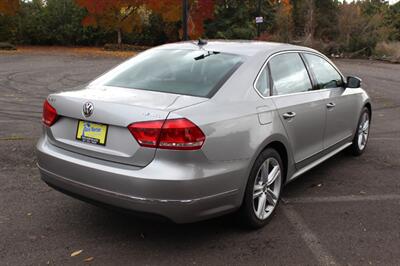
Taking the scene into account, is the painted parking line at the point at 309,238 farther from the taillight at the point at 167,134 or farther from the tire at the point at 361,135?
the tire at the point at 361,135

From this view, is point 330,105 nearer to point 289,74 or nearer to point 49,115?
point 289,74

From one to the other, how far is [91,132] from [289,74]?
2.10m

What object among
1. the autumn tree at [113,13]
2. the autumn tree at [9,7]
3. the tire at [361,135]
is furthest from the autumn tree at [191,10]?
the tire at [361,135]

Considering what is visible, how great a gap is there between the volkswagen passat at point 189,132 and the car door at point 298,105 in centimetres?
1

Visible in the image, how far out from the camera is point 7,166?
5605 mm

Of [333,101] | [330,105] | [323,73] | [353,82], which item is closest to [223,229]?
[330,105]

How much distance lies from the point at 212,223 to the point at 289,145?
3.30 feet

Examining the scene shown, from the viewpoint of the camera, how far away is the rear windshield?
3842mm

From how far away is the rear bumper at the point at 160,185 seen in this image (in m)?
3.24

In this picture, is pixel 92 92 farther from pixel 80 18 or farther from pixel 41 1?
pixel 41 1

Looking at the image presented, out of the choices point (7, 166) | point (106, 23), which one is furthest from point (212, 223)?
point (106, 23)

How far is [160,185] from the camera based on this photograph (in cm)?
322

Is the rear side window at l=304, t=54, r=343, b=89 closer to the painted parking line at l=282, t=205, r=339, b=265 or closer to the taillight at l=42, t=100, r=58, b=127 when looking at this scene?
the painted parking line at l=282, t=205, r=339, b=265

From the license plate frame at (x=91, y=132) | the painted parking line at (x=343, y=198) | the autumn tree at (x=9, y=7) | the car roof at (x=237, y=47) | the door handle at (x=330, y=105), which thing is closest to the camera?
the license plate frame at (x=91, y=132)
